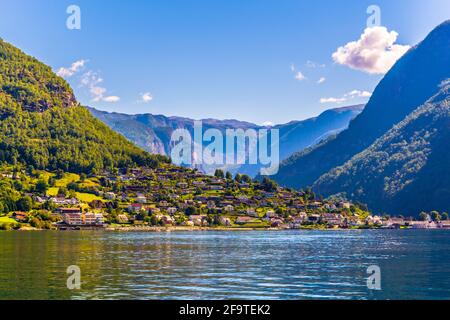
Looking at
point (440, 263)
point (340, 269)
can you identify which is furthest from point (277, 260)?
point (440, 263)

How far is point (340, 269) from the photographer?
81.8m

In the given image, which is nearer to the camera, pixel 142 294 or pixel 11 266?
pixel 142 294

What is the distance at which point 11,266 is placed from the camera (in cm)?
7975

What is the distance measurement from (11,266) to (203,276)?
2463 cm

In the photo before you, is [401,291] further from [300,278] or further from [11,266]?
[11,266]

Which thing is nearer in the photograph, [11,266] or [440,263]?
[11,266]
